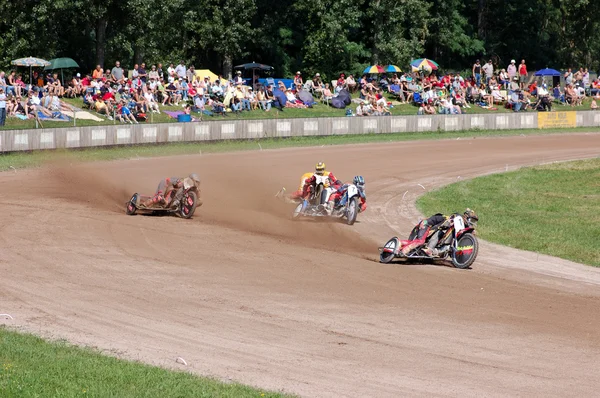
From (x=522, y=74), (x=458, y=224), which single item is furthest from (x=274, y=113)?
(x=458, y=224)

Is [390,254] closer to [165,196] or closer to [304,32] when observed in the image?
[165,196]

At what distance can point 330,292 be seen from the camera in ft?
45.5

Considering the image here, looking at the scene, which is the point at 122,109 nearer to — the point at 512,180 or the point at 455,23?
the point at 512,180

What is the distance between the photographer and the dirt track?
33.3 feet

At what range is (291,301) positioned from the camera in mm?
13203

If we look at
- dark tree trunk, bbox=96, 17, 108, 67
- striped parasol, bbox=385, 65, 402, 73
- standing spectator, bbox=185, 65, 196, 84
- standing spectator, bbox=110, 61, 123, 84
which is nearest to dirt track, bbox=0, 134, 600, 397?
Answer: standing spectator, bbox=110, 61, 123, 84

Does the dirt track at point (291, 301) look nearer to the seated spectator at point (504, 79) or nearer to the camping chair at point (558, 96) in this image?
the seated spectator at point (504, 79)

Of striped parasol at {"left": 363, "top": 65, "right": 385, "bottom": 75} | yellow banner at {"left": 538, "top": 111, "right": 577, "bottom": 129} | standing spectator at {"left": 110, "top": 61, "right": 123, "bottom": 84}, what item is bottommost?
yellow banner at {"left": 538, "top": 111, "right": 577, "bottom": 129}

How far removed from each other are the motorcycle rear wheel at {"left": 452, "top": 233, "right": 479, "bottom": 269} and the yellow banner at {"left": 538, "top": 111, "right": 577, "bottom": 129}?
34.1m

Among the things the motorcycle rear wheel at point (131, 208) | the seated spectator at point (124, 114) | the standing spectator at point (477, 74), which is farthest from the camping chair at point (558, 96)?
the motorcycle rear wheel at point (131, 208)

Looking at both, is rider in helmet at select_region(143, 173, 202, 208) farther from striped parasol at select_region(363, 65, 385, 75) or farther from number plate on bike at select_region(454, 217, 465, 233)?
striped parasol at select_region(363, 65, 385, 75)

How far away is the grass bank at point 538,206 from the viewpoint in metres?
19.4

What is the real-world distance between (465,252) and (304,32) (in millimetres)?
44435

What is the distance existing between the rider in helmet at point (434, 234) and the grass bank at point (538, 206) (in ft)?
8.23
